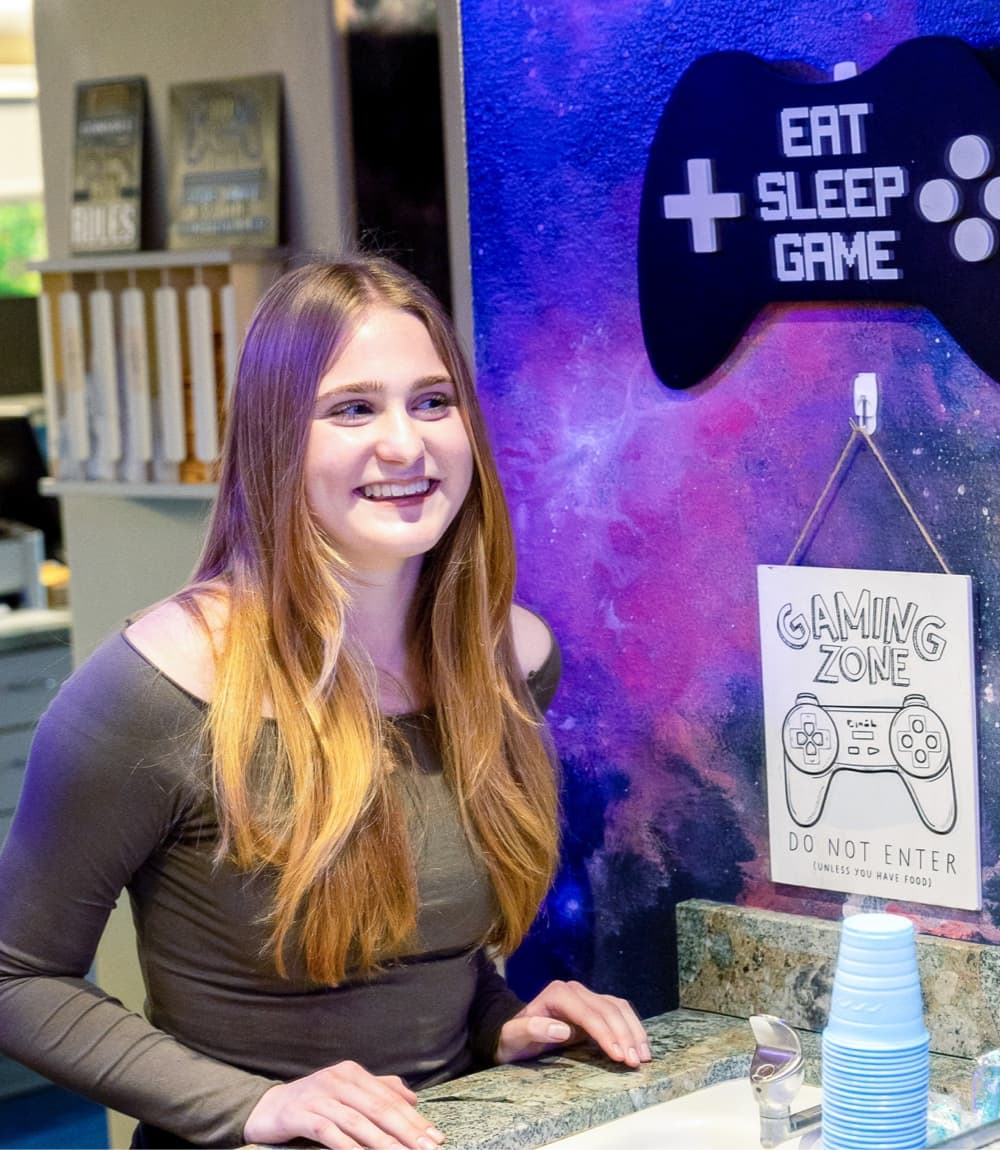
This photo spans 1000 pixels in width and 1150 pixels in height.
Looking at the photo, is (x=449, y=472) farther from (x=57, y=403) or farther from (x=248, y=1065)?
(x=57, y=403)

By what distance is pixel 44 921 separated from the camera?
1636mm

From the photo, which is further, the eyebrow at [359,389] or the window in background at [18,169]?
the window in background at [18,169]

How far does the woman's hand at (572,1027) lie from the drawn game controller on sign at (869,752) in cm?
27

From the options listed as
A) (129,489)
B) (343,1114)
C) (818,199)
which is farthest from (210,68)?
(343,1114)

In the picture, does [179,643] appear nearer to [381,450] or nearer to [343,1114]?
[381,450]

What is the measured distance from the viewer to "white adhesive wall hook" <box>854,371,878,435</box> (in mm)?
1743

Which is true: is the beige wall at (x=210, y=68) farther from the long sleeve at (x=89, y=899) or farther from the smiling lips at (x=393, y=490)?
the long sleeve at (x=89, y=899)

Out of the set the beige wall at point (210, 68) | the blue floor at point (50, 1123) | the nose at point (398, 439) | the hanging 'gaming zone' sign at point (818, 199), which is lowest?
the blue floor at point (50, 1123)

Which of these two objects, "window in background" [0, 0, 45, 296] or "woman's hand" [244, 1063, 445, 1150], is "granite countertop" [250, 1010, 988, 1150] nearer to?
"woman's hand" [244, 1063, 445, 1150]

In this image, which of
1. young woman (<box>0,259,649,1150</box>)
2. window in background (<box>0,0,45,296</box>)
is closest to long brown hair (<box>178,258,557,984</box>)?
young woman (<box>0,259,649,1150</box>)

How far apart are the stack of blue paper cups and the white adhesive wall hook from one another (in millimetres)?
575

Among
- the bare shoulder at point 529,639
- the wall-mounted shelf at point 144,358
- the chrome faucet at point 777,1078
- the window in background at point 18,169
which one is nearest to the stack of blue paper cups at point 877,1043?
the chrome faucet at point 777,1078

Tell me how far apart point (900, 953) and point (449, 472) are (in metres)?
0.67

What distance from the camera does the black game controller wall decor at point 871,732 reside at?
172 centimetres
